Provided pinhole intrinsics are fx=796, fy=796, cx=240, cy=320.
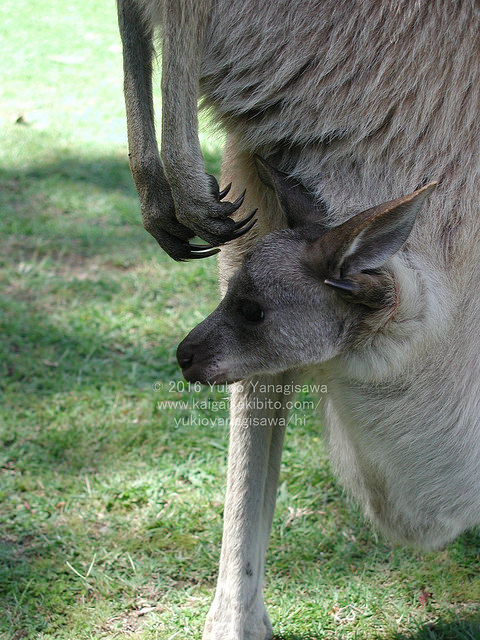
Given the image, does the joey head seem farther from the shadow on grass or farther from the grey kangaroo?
the shadow on grass

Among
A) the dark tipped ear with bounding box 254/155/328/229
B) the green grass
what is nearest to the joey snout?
the dark tipped ear with bounding box 254/155/328/229

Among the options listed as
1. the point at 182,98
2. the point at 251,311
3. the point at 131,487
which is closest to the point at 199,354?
the point at 251,311

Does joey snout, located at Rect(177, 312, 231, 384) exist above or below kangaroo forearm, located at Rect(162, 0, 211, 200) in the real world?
below

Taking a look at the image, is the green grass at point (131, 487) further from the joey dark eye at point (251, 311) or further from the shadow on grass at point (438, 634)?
the joey dark eye at point (251, 311)

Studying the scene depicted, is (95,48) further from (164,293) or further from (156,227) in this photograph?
(156,227)

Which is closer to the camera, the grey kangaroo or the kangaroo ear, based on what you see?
the kangaroo ear

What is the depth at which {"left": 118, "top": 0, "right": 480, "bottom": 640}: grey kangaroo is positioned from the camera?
1.79 meters

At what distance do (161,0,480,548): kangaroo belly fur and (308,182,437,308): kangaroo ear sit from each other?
0.10 metres

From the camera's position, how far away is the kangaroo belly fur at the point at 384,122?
70.8 inches

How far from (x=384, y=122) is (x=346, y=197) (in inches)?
7.5

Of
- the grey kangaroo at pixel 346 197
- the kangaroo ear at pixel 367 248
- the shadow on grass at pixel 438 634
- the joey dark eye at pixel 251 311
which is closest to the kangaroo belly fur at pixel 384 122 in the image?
the grey kangaroo at pixel 346 197

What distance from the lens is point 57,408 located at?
10.5 ft

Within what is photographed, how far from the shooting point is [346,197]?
1.85 metres

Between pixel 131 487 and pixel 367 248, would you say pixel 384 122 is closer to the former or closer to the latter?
pixel 367 248
